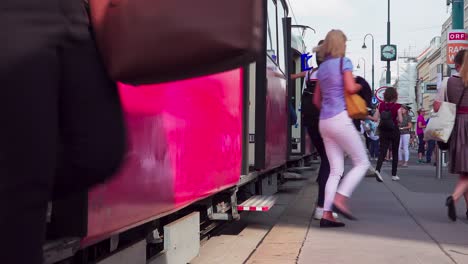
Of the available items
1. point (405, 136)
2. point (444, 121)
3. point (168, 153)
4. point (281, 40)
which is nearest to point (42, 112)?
point (168, 153)

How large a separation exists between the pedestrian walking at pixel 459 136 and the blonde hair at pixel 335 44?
60.9 inches

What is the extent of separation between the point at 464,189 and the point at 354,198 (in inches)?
101

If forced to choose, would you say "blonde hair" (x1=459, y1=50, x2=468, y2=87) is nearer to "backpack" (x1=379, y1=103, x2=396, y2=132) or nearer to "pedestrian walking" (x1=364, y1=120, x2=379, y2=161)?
"backpack" (x1=379, y1=103, x2=396, y2=132)

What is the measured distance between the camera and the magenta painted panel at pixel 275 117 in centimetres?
710

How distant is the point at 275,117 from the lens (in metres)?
7.73

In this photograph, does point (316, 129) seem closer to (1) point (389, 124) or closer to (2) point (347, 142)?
(2) point (347, 142)

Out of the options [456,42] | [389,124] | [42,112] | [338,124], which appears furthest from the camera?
[456,42]

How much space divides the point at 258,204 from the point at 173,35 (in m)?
4.88

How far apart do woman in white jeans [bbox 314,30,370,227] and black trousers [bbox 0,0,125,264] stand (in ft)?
15.2

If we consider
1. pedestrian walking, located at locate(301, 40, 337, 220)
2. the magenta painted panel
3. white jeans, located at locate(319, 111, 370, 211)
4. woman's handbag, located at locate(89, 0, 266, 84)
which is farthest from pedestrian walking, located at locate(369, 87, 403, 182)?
woman's handbag, located at locate(89, 0, 266, 84)

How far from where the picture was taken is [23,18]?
1341 millimetres

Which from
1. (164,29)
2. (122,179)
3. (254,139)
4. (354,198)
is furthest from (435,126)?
(164,29)

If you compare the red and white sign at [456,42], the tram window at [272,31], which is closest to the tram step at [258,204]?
the tram window at [272,31]

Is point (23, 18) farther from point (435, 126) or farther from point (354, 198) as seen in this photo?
point (354, 198)
